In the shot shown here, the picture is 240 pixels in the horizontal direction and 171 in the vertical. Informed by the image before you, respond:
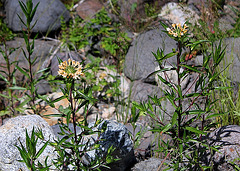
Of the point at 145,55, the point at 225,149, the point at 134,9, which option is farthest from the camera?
the point at 134,9

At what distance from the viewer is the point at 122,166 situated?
270 cm

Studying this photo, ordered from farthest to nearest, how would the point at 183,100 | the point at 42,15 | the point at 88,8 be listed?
the point at 88,8, the point at 42,15, the point at 183,100

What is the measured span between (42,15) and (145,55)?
85.3 inches

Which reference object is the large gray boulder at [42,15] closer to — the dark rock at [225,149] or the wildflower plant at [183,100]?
the wildflower plant at [183,100]

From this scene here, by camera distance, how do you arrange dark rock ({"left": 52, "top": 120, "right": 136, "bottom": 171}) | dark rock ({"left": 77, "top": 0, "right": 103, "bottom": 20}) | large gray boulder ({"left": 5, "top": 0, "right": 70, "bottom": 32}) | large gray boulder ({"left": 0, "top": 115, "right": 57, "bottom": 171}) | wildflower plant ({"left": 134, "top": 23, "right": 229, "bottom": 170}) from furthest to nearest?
1. dark rock ({"left": 77, "top": 0, "right": 103, "bottom": 20})
2. large gray boulder ({"left": 5, "top": 0, "right": 70, "bottom": 32})
3. dark rock ({"left": 52, "top": 120, "right": 136, "bottom": 171})
4. large gray boulder ({"left": 0, "top": 115, "right": 57, "bottom": 171})
5. wildflower plant ({"left": 134, "top": 23, "right": 229, "bottom": 170})

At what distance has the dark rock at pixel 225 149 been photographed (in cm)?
247

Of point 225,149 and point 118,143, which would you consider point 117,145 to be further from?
point 225,149

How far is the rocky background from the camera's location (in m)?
2.55

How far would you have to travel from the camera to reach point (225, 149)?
2.51 metres

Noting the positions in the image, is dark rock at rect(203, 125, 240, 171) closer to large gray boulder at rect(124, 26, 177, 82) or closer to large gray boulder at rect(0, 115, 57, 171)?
large gray boulder at rect(0, 115, 57, 171)

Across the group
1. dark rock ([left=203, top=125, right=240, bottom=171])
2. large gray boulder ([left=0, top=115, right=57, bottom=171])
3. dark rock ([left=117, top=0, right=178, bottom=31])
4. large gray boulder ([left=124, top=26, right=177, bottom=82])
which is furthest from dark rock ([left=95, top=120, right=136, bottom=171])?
dark rock ([left=117, top=0, right=178, bottom=31])

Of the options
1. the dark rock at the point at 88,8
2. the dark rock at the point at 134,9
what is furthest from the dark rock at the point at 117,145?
the dark rock at the point at 88,8

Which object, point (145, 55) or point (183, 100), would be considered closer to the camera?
point (183, 100)

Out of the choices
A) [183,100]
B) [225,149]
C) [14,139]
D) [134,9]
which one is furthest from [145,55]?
[14,139]
